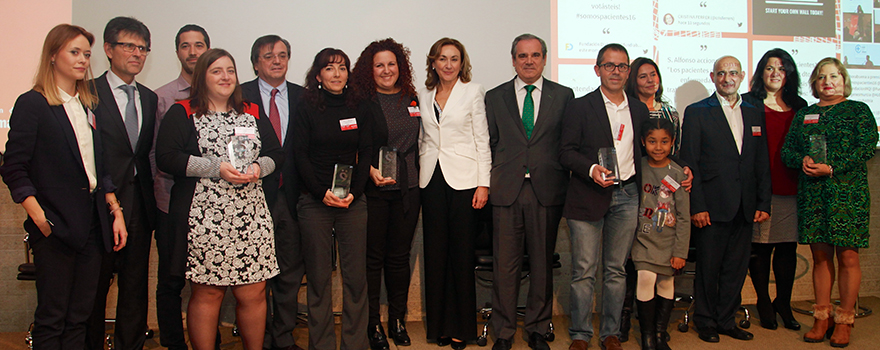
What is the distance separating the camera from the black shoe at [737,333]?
3209 millimetres

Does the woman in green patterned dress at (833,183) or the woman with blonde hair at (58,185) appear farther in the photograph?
the woman in green patterned dress at (833,183)

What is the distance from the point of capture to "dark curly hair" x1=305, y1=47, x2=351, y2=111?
266 cm

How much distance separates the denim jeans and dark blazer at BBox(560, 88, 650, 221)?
72mm

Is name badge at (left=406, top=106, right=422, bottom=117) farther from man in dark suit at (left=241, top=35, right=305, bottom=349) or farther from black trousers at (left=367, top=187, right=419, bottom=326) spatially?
man in dark suit at (left=241, top=35, right=305, bottom=349)

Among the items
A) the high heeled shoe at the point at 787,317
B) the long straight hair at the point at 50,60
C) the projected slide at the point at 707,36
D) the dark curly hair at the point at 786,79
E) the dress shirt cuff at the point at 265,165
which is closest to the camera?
the long straight hair at the point at 50,60

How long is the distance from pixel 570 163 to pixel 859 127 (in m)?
1.75

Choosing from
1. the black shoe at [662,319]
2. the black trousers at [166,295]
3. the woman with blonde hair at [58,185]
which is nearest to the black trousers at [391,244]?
the black trousers at [166,295]

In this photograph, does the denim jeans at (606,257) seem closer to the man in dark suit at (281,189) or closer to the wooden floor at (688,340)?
the wooden floor at (688,340)

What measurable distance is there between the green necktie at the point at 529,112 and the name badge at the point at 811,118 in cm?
168

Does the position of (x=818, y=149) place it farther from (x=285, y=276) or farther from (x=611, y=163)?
(x=285, y=276)

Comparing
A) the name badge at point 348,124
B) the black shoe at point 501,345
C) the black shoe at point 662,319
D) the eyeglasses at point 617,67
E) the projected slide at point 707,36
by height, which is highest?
the projected slide at point 707,36

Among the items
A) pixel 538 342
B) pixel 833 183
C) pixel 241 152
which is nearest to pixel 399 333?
pixel 538 342

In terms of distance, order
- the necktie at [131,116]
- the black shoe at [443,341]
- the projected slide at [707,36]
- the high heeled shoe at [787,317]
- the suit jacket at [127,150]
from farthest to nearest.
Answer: the projected slide at [707,36]
the high heeled shoe at [787,317]
the black shoe at [443,341]
the necktie at [131,116]
the suit jacket at [127,150]

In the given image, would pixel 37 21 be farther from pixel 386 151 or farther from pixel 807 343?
pixel 807 343
